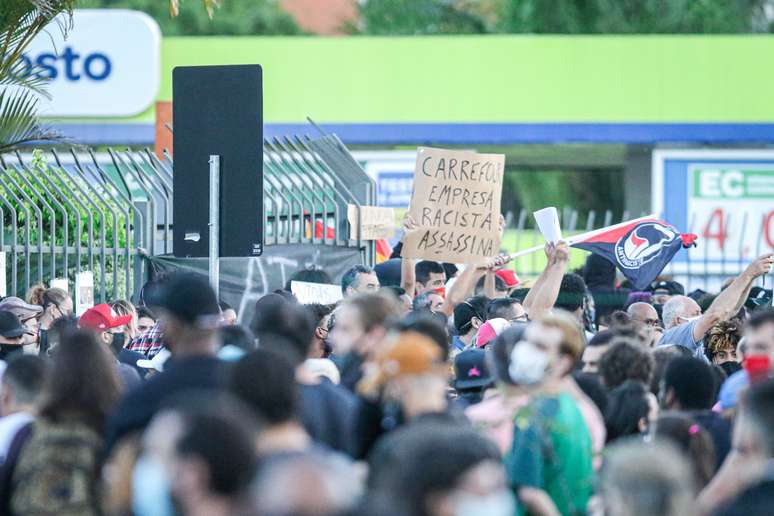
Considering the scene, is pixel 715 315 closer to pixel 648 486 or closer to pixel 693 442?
pixel 693 442

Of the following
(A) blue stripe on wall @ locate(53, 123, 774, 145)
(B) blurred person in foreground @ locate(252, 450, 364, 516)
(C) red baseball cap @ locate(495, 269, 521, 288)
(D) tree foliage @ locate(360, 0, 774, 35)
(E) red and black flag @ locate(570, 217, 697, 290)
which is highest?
(D) tree foliage @ locate(360, 0, 774, 35)

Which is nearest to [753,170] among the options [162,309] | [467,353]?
[467,353]

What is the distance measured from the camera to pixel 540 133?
80.0 feet

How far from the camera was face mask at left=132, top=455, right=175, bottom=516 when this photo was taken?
4.59m

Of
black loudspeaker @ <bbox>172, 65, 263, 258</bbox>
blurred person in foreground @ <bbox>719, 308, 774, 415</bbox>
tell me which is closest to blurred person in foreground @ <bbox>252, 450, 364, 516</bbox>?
blurred person in foreground @ <bbox>719, 308, 774, 415</bbox>

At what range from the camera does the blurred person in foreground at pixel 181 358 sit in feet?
18.2

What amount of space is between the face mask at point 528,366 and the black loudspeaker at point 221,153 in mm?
4057

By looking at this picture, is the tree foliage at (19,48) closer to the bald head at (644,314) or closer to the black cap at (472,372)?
the bald head at (644,314)

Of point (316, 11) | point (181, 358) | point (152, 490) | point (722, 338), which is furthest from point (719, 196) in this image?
point (316, 11)

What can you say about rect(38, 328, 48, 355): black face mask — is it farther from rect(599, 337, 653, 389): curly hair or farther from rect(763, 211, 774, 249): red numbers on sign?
rect(763, 211, 774, 249): red numbers on sign

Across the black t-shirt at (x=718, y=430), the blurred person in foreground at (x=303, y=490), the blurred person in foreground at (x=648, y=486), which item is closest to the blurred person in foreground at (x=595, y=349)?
the black t-shirt at (x=718, y=430)

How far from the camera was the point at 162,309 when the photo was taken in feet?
20.0

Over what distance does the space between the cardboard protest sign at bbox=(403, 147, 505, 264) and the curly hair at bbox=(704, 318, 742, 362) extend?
10.5 ft

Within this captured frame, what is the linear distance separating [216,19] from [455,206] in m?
36.4
